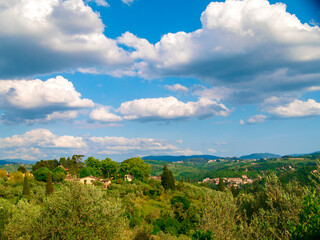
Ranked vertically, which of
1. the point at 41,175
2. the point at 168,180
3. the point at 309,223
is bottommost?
the point at 168,180

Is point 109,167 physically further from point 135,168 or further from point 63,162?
point 63,162

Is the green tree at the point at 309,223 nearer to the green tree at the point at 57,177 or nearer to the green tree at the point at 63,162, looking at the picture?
the green tree at the point at 57,177

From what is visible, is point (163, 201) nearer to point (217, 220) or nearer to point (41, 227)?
point (217, 220)

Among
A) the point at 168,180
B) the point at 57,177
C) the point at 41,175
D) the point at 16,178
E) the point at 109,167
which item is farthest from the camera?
the point at 109,167

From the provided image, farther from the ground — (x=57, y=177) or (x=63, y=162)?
(x=63, y=162)

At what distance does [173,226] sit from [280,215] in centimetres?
3290

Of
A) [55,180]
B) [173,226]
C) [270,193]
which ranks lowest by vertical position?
[173,226]

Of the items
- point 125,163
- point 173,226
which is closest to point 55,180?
point 125,163

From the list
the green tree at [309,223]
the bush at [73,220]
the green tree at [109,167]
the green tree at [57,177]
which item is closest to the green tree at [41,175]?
the green tree at [57,177]

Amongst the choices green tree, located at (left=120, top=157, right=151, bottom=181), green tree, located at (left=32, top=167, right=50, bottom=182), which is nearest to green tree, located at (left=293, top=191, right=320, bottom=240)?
green tree, located at (left=120, top=157, right=151, bottom=181)

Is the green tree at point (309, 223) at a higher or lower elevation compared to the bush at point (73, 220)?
higher

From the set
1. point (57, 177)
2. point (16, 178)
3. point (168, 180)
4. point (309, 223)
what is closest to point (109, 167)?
point (57, 177)

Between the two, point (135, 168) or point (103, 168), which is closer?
point (135, 168)

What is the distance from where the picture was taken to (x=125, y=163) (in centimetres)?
11288
